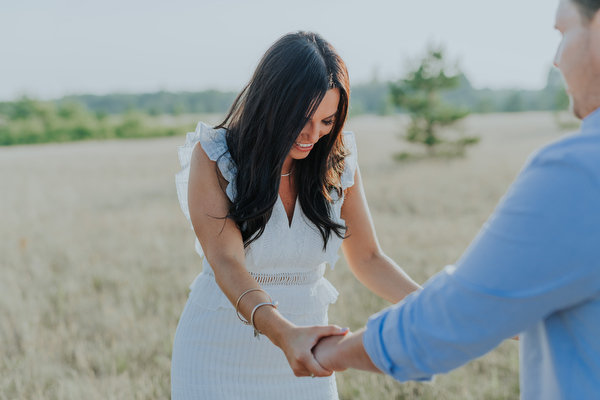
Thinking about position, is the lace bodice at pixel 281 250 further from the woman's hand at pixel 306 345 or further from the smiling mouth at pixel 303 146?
the woman's hand at pixel 306 345

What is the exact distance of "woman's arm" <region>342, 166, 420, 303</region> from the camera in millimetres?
2230

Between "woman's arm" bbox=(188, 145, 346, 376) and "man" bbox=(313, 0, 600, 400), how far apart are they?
0.58m

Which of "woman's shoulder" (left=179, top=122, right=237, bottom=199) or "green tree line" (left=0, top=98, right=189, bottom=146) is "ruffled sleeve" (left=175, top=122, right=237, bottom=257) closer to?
"woman's shoulder" (left=179, top=122, right=237, bottom=199)

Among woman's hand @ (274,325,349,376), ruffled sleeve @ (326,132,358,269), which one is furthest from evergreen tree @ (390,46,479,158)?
woman's hand @ (274,325,349,376)

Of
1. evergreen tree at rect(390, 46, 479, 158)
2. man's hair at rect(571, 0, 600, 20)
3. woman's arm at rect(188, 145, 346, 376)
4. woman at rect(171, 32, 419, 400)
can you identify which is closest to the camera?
man's hair at rect(571, 0, 600, 20)

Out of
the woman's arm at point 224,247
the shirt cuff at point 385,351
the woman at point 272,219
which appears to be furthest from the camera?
the woman at point 272,219

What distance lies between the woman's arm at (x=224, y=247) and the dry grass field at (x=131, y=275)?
1983 mm

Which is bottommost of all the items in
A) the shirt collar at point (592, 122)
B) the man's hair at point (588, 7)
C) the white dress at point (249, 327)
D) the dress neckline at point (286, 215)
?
the white dress at point (249, 327)

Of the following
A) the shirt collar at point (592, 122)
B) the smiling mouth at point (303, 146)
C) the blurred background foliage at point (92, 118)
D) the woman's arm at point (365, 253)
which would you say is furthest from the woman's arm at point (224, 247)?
the blurred background foliage at point (92, 118)

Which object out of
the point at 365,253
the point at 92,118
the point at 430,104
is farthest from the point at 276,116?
the point at 92,118

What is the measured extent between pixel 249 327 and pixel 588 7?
1.62m

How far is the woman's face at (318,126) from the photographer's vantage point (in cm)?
210

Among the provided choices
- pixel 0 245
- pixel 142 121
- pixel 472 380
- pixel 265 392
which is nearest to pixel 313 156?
pixel 265 392

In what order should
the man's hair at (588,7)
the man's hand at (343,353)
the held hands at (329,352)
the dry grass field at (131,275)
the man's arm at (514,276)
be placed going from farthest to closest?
the dry grass field at (131,275), the held hands at (329,352), the man's hand at (343,353), the man's hair at (588,7), the man's arm at (514,276)
